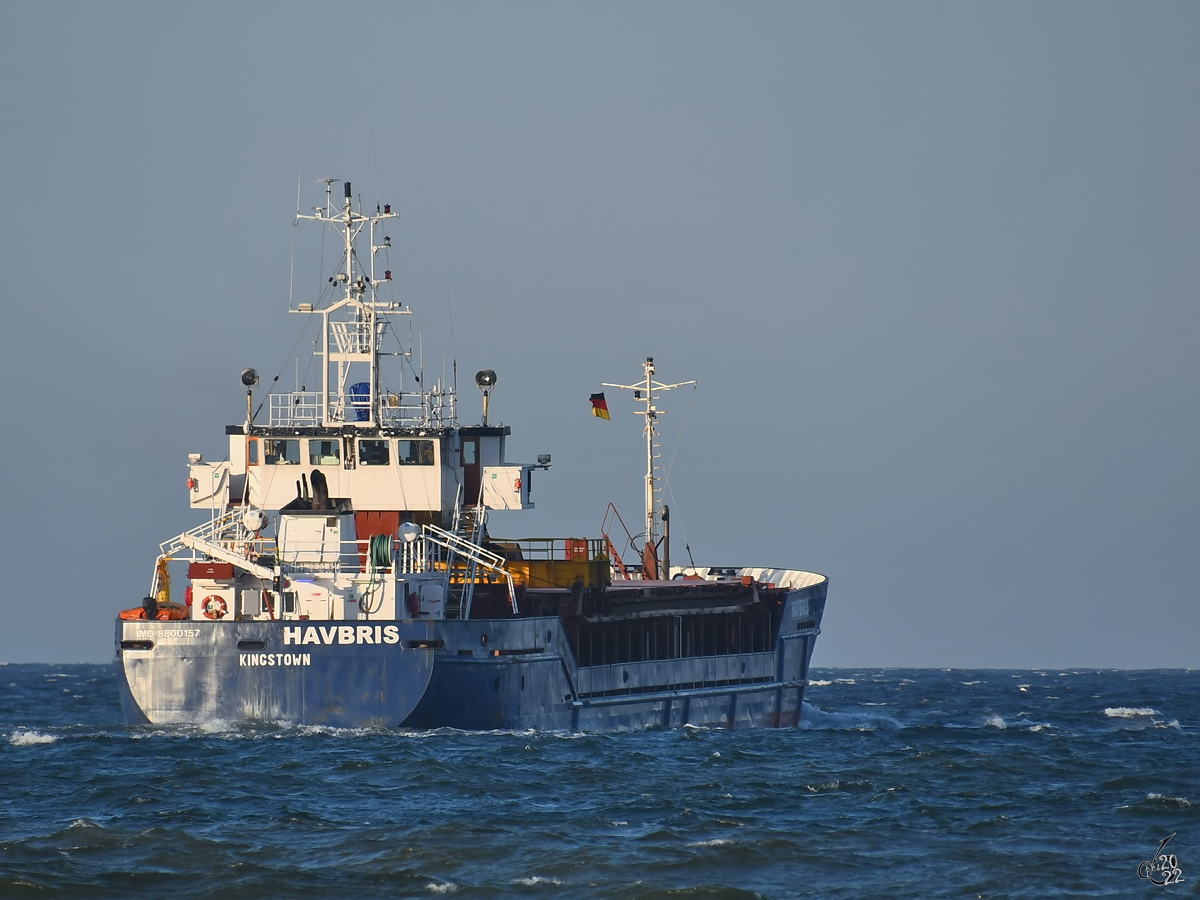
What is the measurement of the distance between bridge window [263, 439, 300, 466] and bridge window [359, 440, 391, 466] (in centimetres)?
162

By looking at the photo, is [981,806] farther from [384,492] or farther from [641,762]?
[384,492]

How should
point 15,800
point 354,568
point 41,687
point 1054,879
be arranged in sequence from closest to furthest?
point 1054,879 → point 15,800 → point 354,568 → point 41,687

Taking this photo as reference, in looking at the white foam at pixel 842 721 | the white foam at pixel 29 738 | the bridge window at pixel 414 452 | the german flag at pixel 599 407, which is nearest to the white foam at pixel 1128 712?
the white foam at pixel 842 721

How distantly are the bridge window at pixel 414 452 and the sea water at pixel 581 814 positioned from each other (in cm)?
806

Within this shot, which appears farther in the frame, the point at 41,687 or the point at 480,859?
the point at 41,687

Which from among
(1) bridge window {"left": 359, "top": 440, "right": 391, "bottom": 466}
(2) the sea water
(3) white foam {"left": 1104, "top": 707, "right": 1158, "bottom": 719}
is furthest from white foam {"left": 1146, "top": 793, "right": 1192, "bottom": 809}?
(3) white foam {"left": 1104, "top": 707, "right": 1158, "bottom": 719}

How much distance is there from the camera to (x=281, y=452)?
1740 inches

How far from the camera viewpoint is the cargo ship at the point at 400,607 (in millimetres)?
37688

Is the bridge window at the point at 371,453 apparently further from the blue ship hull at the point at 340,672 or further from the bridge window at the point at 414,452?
the blue ship hull at the point at 340,672

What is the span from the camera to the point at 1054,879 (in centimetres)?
2475

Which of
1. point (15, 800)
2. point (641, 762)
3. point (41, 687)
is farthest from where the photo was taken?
point (41, 687)

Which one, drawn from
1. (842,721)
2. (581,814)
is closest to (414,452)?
(581,814)

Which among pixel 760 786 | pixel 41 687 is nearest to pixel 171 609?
pixel 760 786

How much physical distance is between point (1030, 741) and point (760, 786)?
13178 millimetres
